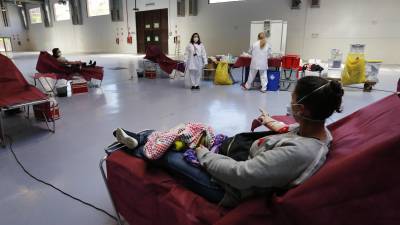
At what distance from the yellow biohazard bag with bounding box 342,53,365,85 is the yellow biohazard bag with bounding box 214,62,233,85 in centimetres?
255

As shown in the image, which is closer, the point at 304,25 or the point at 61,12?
the point at 304,25

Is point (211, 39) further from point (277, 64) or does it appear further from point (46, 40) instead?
point (46, 40)

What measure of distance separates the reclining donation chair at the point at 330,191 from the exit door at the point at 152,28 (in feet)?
44.8

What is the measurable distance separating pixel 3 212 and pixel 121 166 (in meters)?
1.04

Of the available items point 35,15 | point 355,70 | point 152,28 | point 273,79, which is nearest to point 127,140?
point 273,79

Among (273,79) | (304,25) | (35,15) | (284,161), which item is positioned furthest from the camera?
(35,15)

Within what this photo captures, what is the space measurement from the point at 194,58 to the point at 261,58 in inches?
58.3

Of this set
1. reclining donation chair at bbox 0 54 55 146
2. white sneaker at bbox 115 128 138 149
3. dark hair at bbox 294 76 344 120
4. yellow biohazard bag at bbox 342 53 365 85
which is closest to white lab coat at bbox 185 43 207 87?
yellow biohazard bag at bbox 342 53 365 85

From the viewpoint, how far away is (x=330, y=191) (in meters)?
0.83

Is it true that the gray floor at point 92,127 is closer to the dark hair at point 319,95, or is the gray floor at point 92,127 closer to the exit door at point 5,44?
the dark hair at point 319,95

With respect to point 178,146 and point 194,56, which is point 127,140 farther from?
point 194,56

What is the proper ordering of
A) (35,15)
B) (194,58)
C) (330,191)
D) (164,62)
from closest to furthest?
(330,191) → (194,58) → (164,62) → (35,15)

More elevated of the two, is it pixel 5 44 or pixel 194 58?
pixel 5 44

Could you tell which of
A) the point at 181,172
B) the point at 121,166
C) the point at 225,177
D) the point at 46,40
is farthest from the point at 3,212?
the point at 46,40
